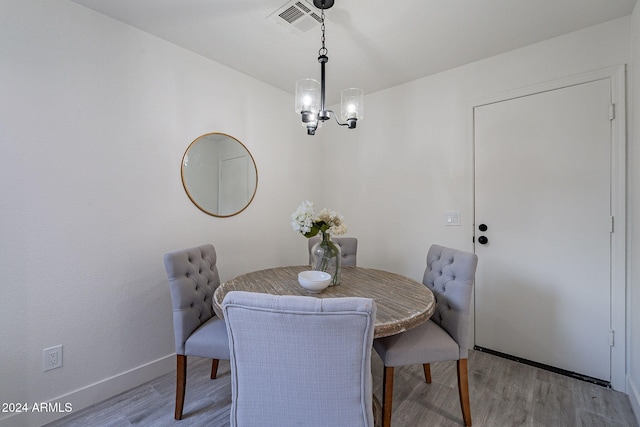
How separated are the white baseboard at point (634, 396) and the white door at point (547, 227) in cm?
15

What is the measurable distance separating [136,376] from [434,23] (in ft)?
10.5

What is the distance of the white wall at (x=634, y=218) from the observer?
5.34 feet

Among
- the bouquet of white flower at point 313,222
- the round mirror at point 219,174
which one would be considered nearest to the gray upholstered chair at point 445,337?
the bouquet of white flower at point 313,222

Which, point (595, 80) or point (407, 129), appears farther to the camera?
point (407, 129)

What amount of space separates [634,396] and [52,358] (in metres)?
3.44

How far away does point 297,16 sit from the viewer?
1781 mm

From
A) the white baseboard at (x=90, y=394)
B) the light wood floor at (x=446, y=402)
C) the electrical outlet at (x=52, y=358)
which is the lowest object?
the light wood floor at (x=446, y=402)

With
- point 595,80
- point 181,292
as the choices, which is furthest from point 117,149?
point 595,80

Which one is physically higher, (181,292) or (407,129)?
(407,129)

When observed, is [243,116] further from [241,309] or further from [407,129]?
[241,309]

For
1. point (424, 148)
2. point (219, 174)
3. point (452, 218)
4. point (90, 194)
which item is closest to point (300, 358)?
point (90, 194)

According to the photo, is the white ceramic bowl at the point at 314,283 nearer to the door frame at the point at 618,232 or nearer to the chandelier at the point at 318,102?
the chandelier at the point at 318,102

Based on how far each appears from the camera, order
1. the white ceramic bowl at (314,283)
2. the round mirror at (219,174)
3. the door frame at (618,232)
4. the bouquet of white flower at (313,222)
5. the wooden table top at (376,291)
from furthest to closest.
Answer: the round mirror at (219,174), the door frame at (618,232), the bouquet of white flower at (313,222), the white ceramic bowl at (314,283), the wooden table top at (376,291)

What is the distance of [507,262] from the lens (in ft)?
7.30
